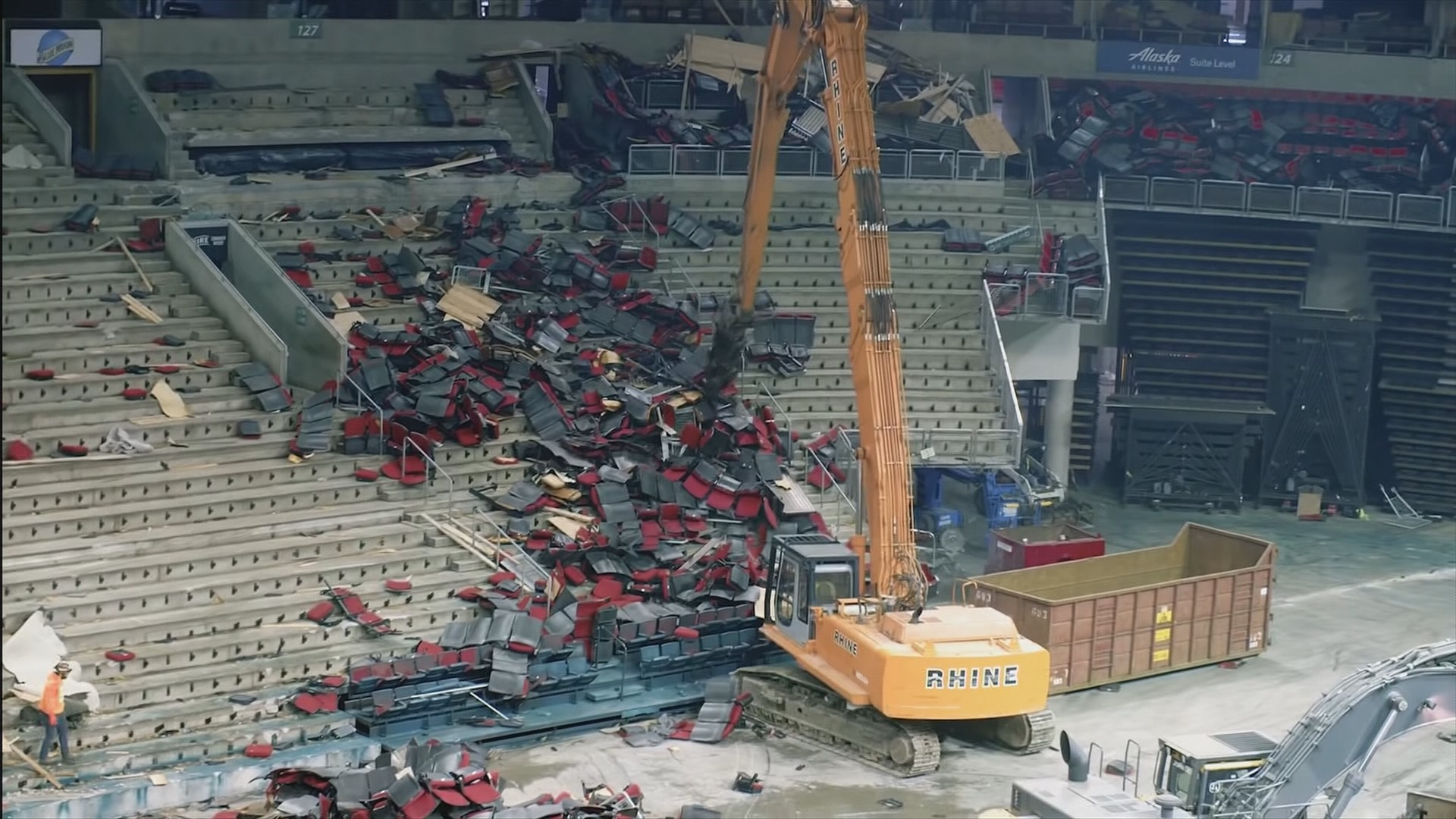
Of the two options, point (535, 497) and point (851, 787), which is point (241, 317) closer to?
point (535, 497)

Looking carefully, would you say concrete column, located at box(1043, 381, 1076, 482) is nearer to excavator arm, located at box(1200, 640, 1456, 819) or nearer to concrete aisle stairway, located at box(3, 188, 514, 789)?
concrete aisle stairway, located at box(3, 188, 514, 789)

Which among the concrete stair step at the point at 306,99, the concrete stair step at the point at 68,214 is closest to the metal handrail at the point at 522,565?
the concrete stair step at the point at 68,214

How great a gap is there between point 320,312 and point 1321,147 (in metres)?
21.7

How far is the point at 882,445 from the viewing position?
2534cm

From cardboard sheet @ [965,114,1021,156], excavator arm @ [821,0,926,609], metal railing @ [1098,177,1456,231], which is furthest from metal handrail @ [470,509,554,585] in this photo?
cardboard sheet @ [965,114,1021,156]

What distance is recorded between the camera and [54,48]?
3503 cm

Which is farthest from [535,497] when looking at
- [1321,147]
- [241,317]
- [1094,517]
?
[1321,147]

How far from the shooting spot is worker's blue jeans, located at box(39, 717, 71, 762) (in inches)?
874

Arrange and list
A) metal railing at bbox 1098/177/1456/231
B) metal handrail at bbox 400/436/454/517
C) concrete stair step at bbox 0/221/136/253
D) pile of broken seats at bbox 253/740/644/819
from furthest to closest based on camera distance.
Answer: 1. metal railing at bbox 1098/177/1456/231
2. concrete stair step at bbox 0/221/136/253
3. metal handrail at bbox 400/436/454/517
4. pile of broken seats at bbox 253/740/644/819

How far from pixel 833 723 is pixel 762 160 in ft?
28.7

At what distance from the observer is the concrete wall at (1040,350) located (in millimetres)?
36969

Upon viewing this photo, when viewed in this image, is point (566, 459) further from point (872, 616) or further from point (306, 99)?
point (306, 99)

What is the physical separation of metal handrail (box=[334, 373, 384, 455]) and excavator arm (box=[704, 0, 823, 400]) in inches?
213

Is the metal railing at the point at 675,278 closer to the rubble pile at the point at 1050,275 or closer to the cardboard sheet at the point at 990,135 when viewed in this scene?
the rubble pile at the point at 1050,275
